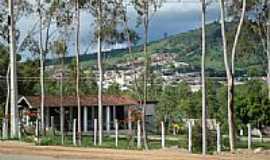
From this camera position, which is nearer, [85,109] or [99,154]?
[99,154]

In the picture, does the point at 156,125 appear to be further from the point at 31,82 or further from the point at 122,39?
the point at 122,39

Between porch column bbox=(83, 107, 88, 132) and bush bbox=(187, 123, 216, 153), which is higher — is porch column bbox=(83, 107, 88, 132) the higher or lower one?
the lower one

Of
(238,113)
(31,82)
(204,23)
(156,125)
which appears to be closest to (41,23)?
(238,113)

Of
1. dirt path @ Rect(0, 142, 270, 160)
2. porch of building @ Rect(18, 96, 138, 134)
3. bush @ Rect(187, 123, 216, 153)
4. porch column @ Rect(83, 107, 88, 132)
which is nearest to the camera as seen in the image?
dirt path @ Rect(0, 142, 270, 160)

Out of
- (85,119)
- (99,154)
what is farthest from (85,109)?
(99,154)

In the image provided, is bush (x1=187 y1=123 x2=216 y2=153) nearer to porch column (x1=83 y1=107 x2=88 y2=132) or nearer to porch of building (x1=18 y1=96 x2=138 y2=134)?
porch of building (x1=18 y1=96 x2=138 y2=134)

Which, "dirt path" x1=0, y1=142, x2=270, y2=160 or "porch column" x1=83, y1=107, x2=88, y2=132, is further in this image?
"porch column" x1=83, y1=107, x2=88, y2=132

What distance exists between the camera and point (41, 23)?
156 feet

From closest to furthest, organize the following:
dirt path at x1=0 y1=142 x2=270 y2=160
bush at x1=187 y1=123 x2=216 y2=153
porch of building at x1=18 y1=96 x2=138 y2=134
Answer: dirt path at x1=0 y1=142 x2=270 y2=160, bush at x1=187 y1=123 x2=216 y2=153, porch of building at x1=18 y1=96 x2=138 y2=134

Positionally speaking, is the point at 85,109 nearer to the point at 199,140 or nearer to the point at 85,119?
the point at 85,119

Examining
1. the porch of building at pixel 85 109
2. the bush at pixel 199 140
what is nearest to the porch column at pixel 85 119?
the porch of building at pixel 85 109

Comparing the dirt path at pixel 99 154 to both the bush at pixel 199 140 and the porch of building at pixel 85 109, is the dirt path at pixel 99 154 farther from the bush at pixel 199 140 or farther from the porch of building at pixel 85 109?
the porch of building at pixel 85 109

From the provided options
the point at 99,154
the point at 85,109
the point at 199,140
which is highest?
the point at 99,154

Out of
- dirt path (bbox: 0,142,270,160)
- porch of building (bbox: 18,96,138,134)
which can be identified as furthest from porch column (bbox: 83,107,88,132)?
dirt path (bbox: 0,142,270,160)
